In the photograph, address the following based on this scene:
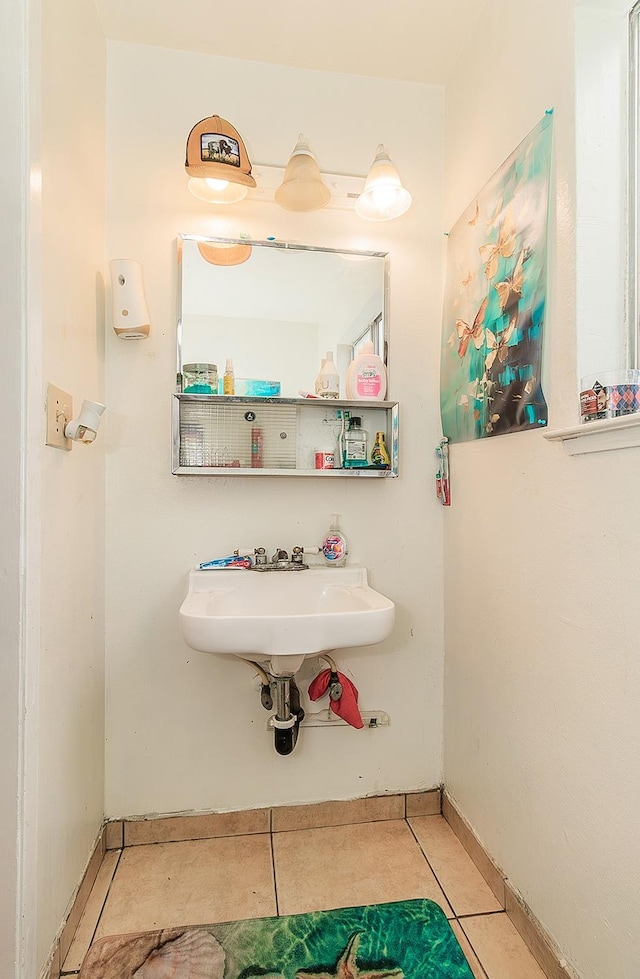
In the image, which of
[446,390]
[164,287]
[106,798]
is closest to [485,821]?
[106,798]

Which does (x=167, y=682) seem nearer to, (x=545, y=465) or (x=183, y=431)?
(x=183, y=431)

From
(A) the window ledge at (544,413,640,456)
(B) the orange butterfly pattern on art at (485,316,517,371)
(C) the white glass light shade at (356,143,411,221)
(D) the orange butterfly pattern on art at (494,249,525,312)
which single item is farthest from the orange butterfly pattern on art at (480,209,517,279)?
(A) the window ledge at (544,413,640,456)

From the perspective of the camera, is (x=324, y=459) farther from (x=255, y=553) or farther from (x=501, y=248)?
(x=501, y=248)

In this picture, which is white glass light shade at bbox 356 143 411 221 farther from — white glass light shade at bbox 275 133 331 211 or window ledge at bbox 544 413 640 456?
window ledge at bbox 544 413 640 456

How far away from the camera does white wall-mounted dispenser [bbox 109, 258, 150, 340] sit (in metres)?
1.54

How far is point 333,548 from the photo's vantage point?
1.72 metres

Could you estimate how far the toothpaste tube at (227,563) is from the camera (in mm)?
1658

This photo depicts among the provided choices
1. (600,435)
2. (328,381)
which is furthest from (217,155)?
(600,435)

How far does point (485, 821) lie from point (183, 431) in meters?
1.43

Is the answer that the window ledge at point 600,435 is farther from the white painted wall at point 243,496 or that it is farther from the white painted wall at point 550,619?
the white painted wall at point 243,496

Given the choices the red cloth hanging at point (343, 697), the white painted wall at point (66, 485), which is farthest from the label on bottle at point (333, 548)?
the white painted wall at point (66, 485)

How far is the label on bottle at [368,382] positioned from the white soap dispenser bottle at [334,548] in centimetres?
44

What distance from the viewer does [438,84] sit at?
1.83 metres

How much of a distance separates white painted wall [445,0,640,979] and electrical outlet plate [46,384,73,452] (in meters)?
1.10
